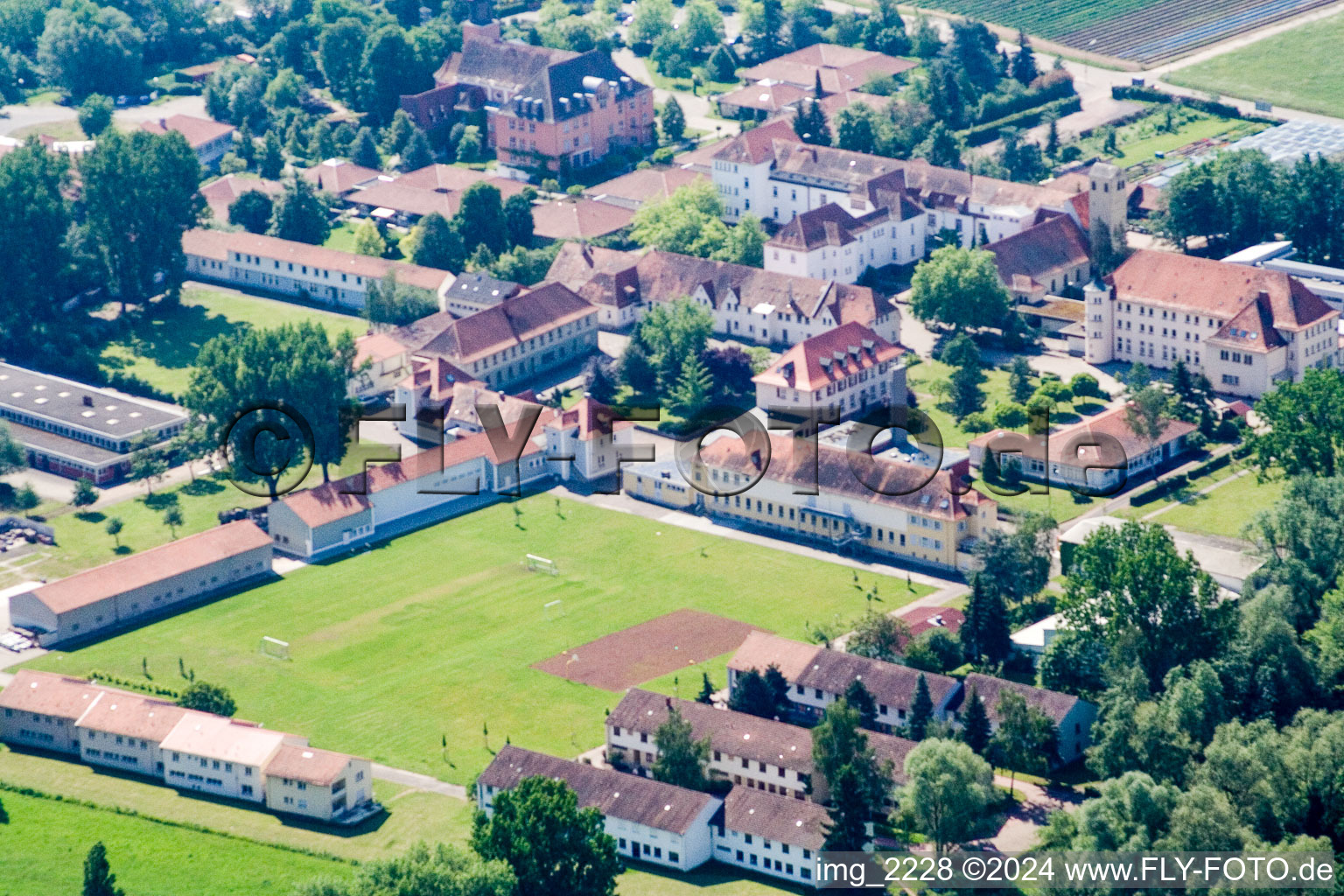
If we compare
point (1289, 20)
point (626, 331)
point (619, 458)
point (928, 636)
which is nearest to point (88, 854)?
point (928, 636)

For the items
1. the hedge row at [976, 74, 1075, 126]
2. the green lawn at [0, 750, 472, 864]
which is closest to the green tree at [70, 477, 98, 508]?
the green lawn at [0, 750, 472, 864]

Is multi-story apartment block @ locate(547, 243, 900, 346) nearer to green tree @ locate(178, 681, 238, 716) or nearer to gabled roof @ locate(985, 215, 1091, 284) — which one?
gabled roof @ locate(985, 215, 1091, 284)

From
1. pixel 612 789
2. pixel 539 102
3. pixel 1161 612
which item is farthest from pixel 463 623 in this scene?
pixel 539 102

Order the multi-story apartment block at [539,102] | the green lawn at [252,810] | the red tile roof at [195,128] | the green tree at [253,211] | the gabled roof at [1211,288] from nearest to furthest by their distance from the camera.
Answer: the green lawn at [252,810] < the gabled roof at [1211,288] < the green tree at [253,211] < the multi-story apartment block at [539,102] < the red tile roof at [195,128]

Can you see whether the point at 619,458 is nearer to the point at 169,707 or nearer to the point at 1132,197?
the point at 169,707

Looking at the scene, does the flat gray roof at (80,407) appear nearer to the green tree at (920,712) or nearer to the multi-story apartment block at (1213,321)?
the green tree at (920,712)

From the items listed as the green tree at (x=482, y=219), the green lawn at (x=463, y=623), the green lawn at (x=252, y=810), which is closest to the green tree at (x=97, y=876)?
the green lawn at (x=252, y=810)
